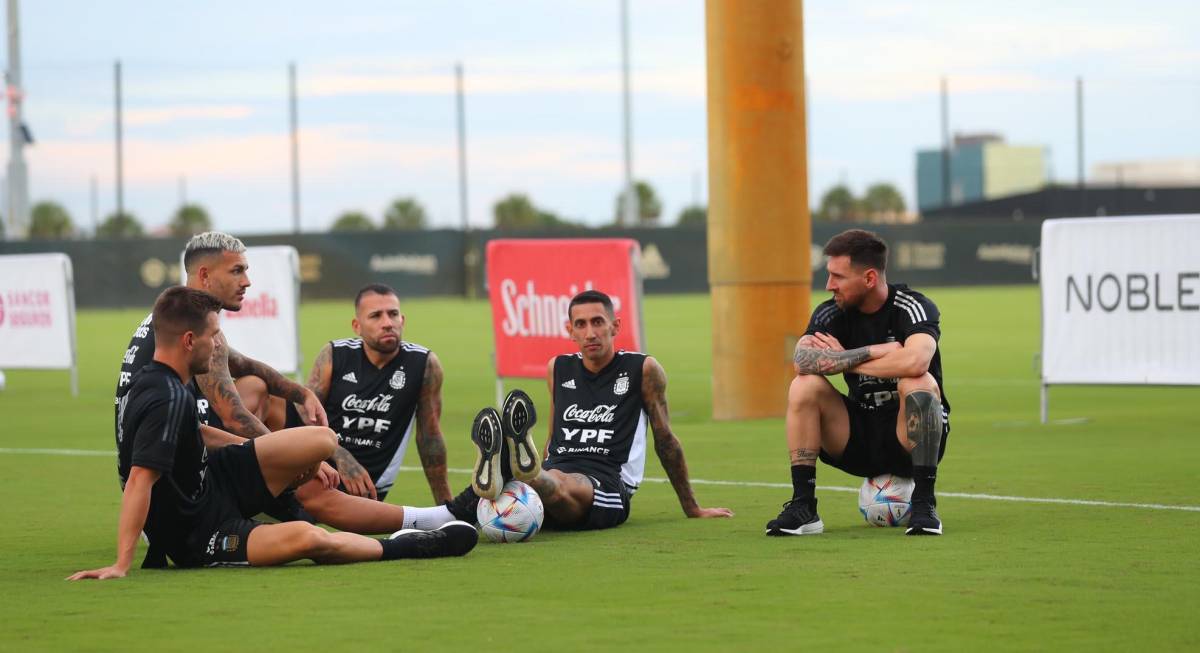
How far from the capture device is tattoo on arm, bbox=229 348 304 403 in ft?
28.9

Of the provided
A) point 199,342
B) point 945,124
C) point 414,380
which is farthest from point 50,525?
point 945,124

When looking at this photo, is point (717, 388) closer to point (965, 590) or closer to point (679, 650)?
point (965, 590)

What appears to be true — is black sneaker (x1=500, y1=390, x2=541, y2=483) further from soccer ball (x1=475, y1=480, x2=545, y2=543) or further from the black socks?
the black socks

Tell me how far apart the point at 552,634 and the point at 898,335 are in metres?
3.13

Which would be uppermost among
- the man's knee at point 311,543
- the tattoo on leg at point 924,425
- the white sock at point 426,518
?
the tattoo on leg at point 924,425

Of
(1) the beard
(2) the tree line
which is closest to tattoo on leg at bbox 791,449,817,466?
Result: (1) the beard

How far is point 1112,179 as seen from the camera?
89188 mm

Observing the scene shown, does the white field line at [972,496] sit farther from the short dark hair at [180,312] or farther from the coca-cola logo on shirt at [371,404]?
the short dark hair at [180,312]

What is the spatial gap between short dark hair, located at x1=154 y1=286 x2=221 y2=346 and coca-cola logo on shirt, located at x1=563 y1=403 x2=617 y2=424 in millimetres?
2504

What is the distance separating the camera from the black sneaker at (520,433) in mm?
7941

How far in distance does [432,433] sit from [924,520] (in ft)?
8.99

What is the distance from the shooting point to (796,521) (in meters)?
8.20

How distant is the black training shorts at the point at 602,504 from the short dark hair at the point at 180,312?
2244 mm

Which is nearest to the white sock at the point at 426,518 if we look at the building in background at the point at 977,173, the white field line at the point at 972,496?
the white field line at the point at 972,496
